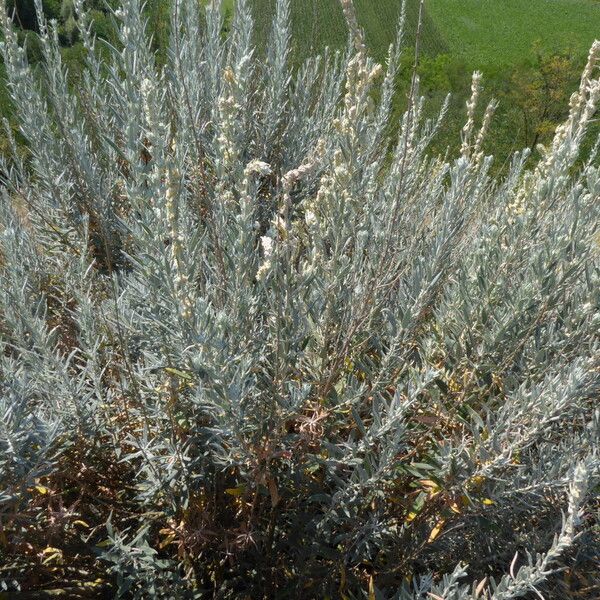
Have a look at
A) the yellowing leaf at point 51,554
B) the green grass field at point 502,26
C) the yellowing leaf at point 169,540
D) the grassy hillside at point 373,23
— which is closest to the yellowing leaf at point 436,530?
the yellowing leaf at point 169,540

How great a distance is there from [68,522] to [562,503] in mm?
1345

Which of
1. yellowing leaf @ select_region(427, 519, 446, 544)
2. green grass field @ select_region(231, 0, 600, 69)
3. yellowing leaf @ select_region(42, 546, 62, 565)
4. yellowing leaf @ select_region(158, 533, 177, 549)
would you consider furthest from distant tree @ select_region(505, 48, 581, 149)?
yellowing leaf @ select_region(42, 546, 62, 565)

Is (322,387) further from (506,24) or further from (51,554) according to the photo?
(506,24)

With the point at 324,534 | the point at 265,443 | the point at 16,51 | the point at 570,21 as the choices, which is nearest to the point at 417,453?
the point at 324,534

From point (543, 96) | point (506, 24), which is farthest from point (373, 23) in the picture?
point (506, 24)

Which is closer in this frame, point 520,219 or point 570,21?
point 520,219

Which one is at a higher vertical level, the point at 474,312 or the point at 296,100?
the point at 296,100

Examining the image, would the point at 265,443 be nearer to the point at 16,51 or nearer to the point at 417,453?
the point at 417,453

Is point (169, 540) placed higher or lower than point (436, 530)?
lower

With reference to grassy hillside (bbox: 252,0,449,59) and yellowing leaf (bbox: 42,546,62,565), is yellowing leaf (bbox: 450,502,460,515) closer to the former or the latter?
yellowing leaf (bbox: 42,546,62,565)

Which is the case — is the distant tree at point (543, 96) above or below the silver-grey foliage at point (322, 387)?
below

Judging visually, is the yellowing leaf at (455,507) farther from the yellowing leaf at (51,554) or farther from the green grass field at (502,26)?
the green grass field at (502,26)

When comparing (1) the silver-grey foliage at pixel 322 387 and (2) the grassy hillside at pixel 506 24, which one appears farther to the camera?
(2) the grassy hillside at pixel 506 24

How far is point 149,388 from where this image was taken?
1.67m
